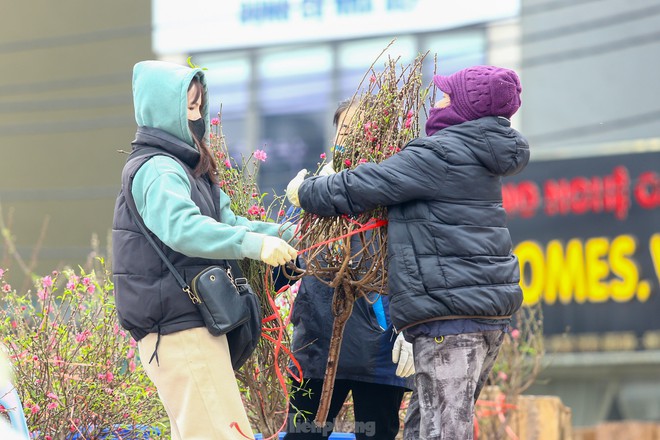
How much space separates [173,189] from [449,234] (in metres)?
0.91

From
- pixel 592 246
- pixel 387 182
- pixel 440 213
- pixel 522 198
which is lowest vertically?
pixel 592 246

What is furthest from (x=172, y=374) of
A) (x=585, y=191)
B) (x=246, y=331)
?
(x=585, y=191)

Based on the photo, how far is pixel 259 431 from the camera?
15.8 feet

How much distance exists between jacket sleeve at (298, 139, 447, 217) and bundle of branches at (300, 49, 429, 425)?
0.52 feet

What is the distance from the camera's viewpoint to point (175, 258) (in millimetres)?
3613

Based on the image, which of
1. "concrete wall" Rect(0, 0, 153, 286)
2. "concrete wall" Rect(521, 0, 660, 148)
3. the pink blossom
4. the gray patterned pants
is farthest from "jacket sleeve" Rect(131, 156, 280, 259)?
"concrete wall" Rect(0, 0, 153, 286)

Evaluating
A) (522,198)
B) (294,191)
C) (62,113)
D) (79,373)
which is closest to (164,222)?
(294,191)

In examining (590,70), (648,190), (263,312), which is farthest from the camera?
(590,70)

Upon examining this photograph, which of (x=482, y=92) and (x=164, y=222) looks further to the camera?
(x=482, y=92)

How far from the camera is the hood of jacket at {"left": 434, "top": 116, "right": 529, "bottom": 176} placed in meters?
3.77

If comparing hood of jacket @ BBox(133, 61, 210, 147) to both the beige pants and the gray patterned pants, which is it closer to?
the beige pants

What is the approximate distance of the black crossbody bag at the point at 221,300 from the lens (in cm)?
356

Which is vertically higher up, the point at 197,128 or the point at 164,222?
the point at 197,128

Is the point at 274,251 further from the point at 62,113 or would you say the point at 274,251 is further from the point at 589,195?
the point at 62,113
